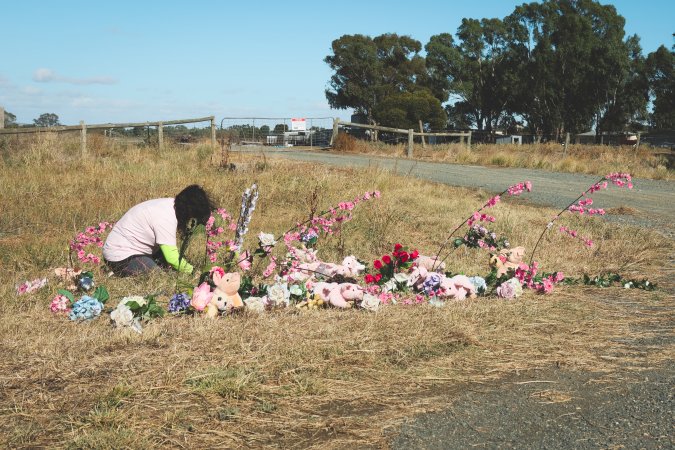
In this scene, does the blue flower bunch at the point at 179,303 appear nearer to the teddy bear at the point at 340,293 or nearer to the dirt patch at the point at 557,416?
the teddy bear at the point at 340,293

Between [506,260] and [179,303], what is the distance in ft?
9.42

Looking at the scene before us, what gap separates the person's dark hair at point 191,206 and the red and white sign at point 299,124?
34981 millimetres

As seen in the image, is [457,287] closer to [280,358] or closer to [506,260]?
A: [506,260]

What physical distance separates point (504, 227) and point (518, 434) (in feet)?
18.2

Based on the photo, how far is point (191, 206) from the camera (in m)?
5.36

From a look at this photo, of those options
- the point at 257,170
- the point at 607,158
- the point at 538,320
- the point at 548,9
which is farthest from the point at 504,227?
the point at 548,9

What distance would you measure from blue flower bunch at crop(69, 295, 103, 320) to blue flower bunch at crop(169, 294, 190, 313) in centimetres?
45

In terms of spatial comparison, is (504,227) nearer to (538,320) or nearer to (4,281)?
(538,320)

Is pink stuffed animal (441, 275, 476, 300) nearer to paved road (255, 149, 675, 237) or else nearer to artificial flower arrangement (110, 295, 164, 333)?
artificial flower arrangement (110, 295, 164, 333)

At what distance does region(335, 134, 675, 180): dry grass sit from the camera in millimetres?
19703

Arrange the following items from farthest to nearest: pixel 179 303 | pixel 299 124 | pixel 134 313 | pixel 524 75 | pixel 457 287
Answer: pixel 524 75
pixel 299 124
pixel 457 287
pixel 179 303
pixel 134 313

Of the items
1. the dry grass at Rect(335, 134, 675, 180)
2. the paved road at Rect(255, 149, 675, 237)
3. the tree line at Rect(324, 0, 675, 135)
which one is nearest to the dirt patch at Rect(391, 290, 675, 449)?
the paved road at Rect(255, 149, 675, 237)

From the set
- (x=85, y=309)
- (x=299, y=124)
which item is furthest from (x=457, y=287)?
(x=299, y=124)

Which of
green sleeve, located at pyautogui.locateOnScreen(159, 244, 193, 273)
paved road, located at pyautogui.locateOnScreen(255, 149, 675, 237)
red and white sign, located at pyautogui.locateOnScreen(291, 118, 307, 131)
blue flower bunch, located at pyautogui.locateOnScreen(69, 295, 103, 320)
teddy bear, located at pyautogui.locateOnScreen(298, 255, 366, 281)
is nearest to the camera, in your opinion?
blue flower bunch, located at pyautogui.locateOnScreen(69, 295, 103, 320)
